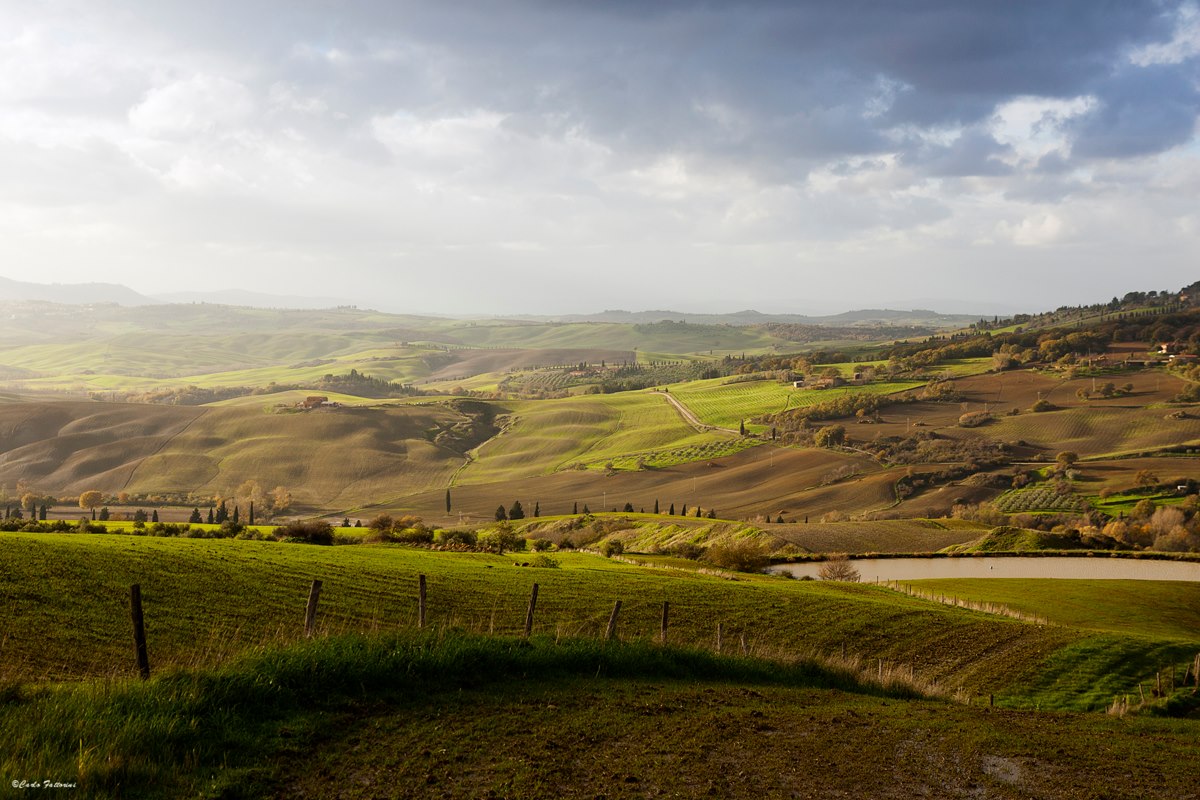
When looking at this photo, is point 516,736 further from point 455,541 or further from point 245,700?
point 455,541

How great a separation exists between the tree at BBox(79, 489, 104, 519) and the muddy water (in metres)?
148

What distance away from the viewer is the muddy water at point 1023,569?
73.2m

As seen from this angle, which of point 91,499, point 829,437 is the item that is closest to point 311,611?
point 829,437

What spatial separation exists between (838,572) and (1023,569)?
19475 mm

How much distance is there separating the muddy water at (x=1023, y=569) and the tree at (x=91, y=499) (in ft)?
486

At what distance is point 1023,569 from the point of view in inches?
2977

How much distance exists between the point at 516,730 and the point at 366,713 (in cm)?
245

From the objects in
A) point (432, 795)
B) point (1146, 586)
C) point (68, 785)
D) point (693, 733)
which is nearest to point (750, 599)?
point (693, 733)

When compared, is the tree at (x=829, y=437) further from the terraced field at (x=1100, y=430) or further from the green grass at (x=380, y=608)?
the green grass at (x=380, y=608)

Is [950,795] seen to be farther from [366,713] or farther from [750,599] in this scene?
[750,599]

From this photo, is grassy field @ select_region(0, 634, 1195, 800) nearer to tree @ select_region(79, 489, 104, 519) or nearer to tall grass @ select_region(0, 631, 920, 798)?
tall grass @ select_region(0, 631, 920, 798)

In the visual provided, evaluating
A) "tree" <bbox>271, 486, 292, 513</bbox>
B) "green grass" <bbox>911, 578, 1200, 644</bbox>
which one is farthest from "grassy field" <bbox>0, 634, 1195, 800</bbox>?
"tree" <bbox>271, 486, 292, 513</bbox>

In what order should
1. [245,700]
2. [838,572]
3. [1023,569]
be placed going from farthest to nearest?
[1023,569] → [838,572] → [245,700]

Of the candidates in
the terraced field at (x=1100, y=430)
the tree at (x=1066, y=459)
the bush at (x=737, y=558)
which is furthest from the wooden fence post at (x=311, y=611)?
the terraced field at (x=1100, y=430)
